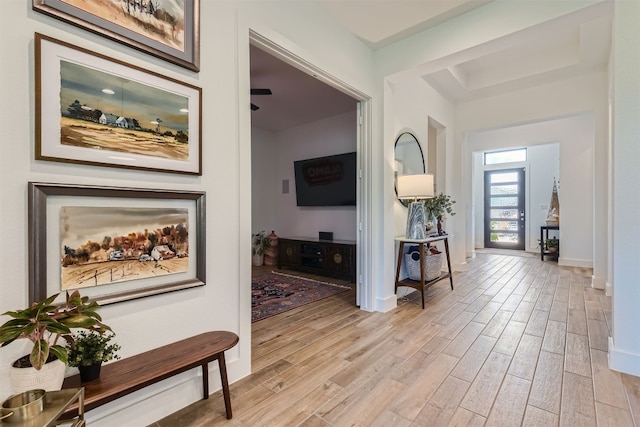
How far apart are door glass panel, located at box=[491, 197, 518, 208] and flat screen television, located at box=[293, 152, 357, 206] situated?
18.4 feet

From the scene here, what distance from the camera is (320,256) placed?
16.2ft

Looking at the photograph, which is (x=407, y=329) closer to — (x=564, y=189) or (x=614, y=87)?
(x=614, y=87)

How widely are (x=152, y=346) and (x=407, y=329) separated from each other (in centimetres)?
210

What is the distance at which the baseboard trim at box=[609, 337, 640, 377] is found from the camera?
1929 millimetres

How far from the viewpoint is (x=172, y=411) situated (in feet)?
5.19

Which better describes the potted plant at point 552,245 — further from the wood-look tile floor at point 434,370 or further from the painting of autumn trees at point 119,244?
the painting of autumn trees at point 119,244

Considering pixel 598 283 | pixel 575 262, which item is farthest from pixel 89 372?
pixel 575 262

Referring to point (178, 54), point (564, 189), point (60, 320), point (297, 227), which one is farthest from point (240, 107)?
point (564, 189)

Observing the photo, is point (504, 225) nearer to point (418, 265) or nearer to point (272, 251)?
point (418, 265)

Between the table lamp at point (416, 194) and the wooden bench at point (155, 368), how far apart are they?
2.46 metres

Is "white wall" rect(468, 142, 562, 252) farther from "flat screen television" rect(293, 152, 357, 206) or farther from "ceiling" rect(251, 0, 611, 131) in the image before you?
→ "flat screen television" rect(293, 152, 357, 206)

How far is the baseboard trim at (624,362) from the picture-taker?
6.33 ft

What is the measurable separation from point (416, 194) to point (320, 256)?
86.0 inches

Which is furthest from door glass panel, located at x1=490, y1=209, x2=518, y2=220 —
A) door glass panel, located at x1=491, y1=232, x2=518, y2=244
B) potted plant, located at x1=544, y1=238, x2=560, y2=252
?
potted plant, located at x1=544, y1=238, x2=560, y2=252
